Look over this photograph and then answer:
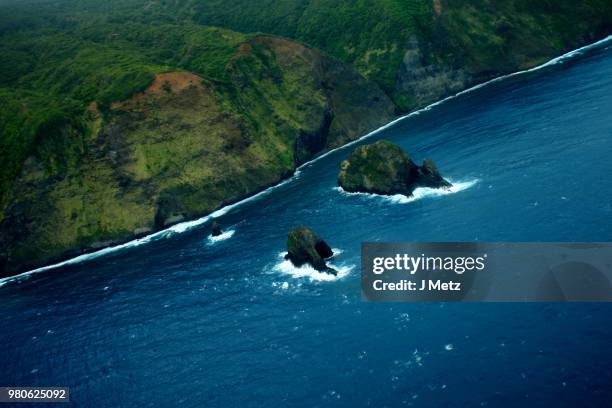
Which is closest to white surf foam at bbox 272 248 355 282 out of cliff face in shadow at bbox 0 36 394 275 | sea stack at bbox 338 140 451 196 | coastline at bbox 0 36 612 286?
sea stack at bbox 338 140 451 196

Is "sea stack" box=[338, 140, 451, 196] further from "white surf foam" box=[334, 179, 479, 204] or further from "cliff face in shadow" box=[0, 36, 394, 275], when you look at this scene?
"cliff face in shadow" box=[0, 36, 394, 275]

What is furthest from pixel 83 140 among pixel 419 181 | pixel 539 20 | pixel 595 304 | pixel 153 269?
pixel 539 20

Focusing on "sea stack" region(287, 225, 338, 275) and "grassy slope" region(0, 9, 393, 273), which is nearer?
"sea stack" region(287, 225, 338, 275)

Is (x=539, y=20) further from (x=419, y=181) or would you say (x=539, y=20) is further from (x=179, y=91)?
(x=179, y=91)

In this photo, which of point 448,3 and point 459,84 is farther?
point 448,3

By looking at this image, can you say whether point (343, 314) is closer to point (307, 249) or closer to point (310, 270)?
point (310, 270)

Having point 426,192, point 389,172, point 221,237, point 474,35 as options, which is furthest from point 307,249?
point 474,35
